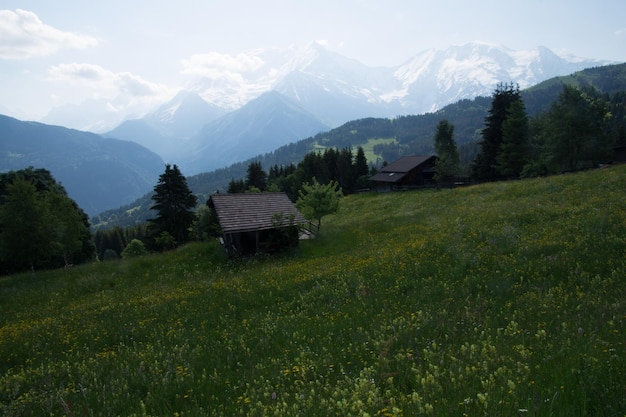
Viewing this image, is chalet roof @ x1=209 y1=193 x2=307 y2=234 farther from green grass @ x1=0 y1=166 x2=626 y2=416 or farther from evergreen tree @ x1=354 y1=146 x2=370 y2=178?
evergreen tree @ x1=354 y1=146 x2=370 y2=178

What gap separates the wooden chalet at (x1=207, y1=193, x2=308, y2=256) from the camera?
26.7m

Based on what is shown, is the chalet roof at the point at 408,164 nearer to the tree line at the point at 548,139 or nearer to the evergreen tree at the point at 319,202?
the tree line at the point at 548,139

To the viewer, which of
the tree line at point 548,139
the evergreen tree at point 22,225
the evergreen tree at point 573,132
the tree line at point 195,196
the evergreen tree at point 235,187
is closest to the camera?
the evergreen tree at point 22,225

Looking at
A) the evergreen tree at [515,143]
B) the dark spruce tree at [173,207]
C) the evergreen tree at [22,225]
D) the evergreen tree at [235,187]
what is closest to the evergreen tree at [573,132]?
the evergreen tree at [515,143]

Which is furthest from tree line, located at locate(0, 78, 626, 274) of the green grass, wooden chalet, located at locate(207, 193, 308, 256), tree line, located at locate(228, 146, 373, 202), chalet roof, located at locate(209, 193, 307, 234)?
tree line, located at locate(228, 146, 373, 202)

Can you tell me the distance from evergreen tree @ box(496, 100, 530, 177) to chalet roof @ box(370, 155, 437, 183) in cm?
1875

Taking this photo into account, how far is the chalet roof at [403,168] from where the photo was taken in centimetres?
7062

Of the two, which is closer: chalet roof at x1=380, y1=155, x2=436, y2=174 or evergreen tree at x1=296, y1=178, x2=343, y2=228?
evergreen tree at x1=296, y1=178, x2=343, y2=228

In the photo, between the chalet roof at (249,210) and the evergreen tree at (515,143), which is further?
the evergreen tree at (515,143)

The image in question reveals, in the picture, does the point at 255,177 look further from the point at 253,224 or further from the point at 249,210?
the point at 253,224

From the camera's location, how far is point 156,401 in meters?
6.45

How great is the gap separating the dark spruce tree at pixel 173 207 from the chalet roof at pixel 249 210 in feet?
84.6

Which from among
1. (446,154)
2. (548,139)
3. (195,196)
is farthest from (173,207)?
(548,139)

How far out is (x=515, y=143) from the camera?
53.4 meters
